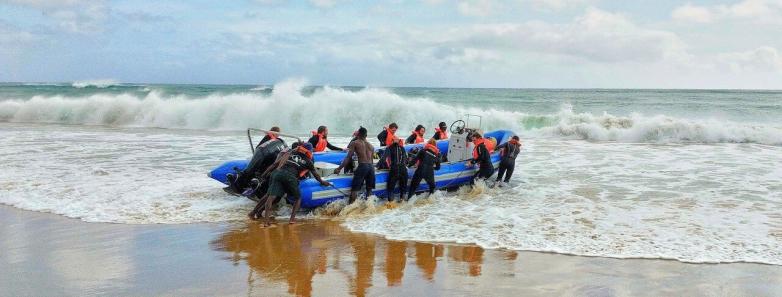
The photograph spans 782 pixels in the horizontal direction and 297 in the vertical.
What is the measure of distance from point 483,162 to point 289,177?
422 cm

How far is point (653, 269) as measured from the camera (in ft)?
21.5

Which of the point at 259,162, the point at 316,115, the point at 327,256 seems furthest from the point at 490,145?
the point at 316,115

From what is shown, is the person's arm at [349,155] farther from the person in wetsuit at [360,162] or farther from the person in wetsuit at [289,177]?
the person in wetsuit at [289,177]

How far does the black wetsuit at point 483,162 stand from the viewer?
11406 mm

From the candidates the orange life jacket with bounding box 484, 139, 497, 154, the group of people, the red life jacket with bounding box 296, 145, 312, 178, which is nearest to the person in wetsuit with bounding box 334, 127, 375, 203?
the group of people

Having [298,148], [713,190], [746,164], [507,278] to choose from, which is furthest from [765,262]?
[746,164]

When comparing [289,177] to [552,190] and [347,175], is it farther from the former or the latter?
[552,190]

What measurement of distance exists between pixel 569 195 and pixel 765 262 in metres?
4.26

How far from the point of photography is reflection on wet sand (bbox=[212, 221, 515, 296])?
6.05 metres

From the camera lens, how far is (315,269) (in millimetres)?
6379

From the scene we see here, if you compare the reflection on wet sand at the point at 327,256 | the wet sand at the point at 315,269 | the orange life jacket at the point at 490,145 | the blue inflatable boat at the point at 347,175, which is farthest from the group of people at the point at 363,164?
Result: the wet sand at the point at 315,269

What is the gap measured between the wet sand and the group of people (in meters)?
0.97

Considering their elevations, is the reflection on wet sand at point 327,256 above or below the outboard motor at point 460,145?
below

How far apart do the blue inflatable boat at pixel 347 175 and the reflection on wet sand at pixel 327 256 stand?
0.89m
